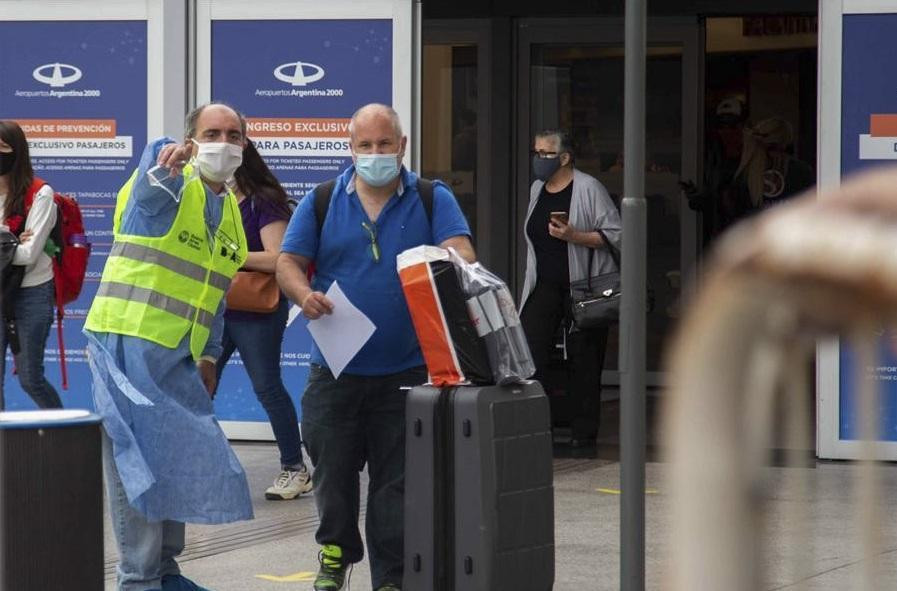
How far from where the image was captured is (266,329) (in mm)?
8734

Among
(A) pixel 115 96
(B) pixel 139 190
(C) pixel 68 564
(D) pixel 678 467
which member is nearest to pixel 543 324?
(A) pixel 115 96

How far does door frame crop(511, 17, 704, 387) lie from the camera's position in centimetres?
1387

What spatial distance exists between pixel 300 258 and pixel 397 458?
0.79m

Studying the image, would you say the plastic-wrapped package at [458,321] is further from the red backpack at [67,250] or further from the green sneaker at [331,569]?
the red backpack at [67,250]

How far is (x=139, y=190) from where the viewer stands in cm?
571

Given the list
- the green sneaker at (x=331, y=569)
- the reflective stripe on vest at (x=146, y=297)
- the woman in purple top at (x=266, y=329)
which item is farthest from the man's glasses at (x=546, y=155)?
the reflective stripe on vest at (x=146, y=297)

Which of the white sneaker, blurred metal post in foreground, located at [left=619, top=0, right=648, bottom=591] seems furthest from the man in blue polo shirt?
the white sneaker

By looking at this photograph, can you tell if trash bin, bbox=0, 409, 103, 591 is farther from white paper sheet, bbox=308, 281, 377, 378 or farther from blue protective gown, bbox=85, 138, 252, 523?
white paper sheet, bbox=308, 281, 377, 378

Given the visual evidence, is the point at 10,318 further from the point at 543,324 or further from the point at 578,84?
the point at 578,84

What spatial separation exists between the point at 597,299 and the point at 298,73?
7.45ft

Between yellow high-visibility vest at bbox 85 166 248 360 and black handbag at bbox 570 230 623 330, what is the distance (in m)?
4.64

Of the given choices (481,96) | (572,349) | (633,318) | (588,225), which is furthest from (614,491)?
(481,96)

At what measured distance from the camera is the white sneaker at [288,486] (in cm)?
897

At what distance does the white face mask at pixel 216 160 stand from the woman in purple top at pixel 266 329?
2052 millimetres
